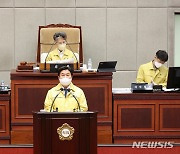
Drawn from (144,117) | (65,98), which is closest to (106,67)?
(144,117)

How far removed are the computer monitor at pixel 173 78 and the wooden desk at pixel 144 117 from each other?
142 mm

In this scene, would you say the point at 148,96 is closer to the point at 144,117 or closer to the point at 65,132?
the point at 144,117

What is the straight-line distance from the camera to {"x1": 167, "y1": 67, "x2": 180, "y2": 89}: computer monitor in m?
7.16

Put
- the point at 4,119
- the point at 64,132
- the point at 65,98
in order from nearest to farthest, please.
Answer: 1. the point at 64,132
2. the point at 65,98
3. the point at 4,119

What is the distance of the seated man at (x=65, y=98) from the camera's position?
6117 mm

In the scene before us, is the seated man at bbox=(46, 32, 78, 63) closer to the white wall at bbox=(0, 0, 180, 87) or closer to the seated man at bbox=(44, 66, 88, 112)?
the seated man at bbox=(44, 66, 88, 112)

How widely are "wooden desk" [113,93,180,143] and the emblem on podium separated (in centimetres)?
177

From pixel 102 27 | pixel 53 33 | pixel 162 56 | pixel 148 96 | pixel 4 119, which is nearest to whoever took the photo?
pixel 4 119

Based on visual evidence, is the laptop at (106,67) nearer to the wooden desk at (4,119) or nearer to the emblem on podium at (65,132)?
the wooden desk at (4,119)

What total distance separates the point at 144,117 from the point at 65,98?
1537 mm

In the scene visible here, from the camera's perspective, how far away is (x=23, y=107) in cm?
713

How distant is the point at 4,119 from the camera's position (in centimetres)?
711

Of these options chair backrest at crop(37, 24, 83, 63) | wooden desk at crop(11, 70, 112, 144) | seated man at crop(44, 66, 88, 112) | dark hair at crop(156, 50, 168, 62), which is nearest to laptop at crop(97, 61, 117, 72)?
wooden desk at crop(11, 70, 112, 144)

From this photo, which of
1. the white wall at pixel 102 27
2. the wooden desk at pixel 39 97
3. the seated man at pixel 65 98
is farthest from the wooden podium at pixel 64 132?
the white wall at pixel 102 27
